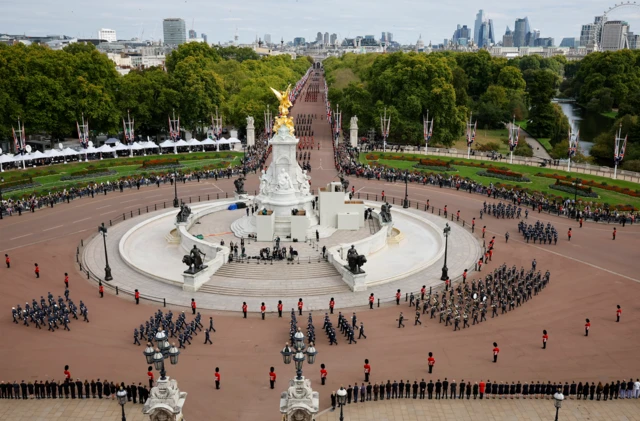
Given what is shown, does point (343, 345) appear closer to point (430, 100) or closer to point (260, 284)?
point (260, 284)

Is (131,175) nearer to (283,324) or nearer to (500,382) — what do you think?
(283,324)

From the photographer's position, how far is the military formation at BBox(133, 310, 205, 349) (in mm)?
27891

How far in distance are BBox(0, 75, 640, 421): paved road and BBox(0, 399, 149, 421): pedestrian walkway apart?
1750 millimetres

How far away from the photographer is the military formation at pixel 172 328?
91.5 feet

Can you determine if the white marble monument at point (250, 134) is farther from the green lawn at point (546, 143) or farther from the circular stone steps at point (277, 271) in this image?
the circular stone steps at point (277, 271)

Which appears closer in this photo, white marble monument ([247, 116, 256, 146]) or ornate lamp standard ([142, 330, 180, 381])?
ornate lamp standard ([142, 330, 180, 381])

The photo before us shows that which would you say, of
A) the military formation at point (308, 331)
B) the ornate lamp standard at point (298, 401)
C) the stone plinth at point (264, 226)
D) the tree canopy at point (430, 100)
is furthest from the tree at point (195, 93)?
the ornate lamp standard at point (298, 401)

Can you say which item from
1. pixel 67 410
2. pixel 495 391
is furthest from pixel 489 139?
pixel 67 410

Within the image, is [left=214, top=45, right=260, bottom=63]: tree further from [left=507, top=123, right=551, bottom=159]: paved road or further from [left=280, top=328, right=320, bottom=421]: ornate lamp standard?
[left=280, top=328, right=320, bottom=421]: ornate lamp standard

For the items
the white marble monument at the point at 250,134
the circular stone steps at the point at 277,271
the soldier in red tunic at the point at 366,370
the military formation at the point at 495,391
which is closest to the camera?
the military formation at the point at 495,391

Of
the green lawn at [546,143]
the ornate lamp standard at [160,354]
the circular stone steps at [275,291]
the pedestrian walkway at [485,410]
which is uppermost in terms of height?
the green lawn at [546,143]

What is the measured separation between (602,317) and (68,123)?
68452 mm

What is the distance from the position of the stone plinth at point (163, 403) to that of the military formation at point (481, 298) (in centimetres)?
A: 1489

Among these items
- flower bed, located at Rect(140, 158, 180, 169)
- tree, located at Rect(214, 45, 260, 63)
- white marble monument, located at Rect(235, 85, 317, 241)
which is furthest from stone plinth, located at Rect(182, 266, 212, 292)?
tree, located at Rect(214, 45, 260, 63)
